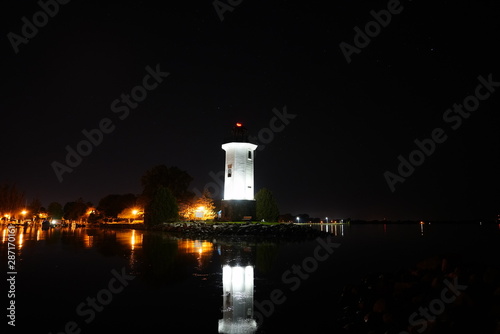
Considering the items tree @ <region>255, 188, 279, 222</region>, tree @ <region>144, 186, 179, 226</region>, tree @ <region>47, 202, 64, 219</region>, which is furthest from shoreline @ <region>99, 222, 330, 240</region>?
tree @ <region>47, 202, 64, 219</region>

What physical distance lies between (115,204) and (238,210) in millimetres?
61047

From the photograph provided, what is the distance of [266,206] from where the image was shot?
5112 cm

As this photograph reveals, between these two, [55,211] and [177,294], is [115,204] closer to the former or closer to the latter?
[55,211]

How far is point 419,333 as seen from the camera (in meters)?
7.49

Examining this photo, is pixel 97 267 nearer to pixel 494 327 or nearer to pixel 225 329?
pixel 225 329

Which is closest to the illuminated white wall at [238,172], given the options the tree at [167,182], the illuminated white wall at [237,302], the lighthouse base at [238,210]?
the lighthouse base at [238,210]

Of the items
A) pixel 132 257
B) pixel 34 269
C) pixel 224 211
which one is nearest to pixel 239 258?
pixel 132 257

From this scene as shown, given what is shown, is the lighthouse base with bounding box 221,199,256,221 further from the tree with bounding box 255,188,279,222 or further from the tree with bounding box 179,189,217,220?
the tree with bounding box 179,189,217,220

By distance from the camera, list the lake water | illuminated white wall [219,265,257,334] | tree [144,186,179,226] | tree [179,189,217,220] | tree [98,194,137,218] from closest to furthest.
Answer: illuminated white wall [219,265,257,334] < the lake water < tree [144,186,179,226] < tree [179,189,217,220] < tree [98,194,137,218]

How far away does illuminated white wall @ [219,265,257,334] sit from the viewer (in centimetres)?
796

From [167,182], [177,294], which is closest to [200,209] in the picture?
[167,182]

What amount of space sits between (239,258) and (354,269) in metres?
5.73

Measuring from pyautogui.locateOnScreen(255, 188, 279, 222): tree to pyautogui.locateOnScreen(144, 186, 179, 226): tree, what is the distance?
1362cm

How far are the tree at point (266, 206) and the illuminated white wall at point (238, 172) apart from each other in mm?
4201
